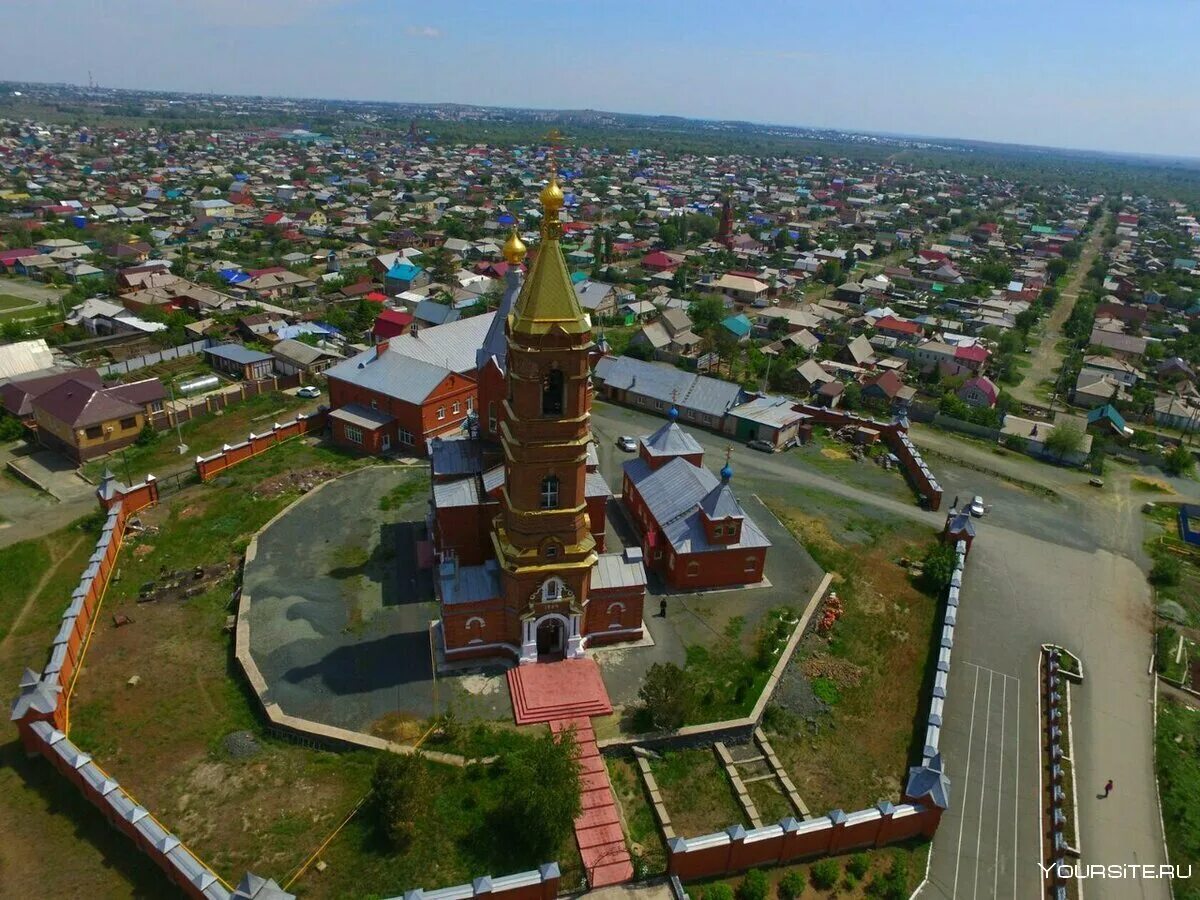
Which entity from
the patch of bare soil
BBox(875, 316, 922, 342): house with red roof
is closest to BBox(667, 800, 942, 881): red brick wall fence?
the patch of bare soil

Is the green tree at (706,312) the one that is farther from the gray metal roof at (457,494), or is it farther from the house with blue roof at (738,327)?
the gray metal roof at (457,494)

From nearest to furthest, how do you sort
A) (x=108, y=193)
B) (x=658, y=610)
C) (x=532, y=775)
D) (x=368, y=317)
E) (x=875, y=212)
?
(x=532, y=775), (x=658, y=610), (x=368, y=317), (x=108, y=193), (x=875, y=212)

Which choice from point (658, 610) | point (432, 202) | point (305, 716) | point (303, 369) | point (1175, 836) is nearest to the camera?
point (1175, 836)

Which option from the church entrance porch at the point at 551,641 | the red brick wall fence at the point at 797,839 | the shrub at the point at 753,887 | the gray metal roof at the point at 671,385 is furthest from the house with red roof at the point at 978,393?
the shrub at the point at 753,887

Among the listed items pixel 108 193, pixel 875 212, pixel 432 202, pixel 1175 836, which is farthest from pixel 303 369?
pixel 875 212

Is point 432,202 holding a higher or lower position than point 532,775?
higher

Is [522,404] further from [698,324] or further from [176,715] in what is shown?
[698,324]
